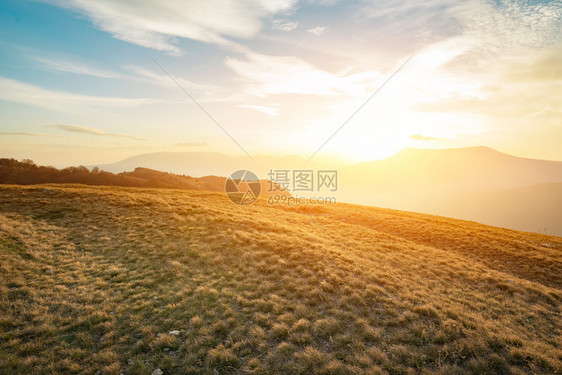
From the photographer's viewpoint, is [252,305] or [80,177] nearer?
[252,305]

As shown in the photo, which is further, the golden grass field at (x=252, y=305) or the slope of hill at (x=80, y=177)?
the slope of hill at (x=80, y=177)

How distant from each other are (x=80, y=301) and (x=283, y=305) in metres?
9.20

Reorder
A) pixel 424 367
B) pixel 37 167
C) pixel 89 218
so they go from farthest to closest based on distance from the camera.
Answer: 1. pixel 37 167
2. pixel 89 218
3. pixel 424 367

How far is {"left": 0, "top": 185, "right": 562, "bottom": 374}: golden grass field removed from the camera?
23.9 feet

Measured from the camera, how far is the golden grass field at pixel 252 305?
7273 millimetres

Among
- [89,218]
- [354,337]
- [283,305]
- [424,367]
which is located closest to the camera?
[424,367]

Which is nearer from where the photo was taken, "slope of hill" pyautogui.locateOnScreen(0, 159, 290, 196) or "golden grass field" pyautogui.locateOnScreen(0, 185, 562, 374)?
"golden grass field" pyautogui.locateOnScreen(0, 185, 562, 374)

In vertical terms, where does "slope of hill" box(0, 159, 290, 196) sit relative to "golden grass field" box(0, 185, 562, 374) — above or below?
above

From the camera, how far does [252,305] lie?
10203mm

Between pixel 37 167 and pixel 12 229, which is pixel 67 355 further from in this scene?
pixel 37 167

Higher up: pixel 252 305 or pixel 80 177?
pixel 80 177

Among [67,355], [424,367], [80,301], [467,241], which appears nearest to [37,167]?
[80,301]

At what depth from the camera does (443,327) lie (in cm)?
883

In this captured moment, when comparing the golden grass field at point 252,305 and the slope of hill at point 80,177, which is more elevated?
the slope of hill at point 80,177
